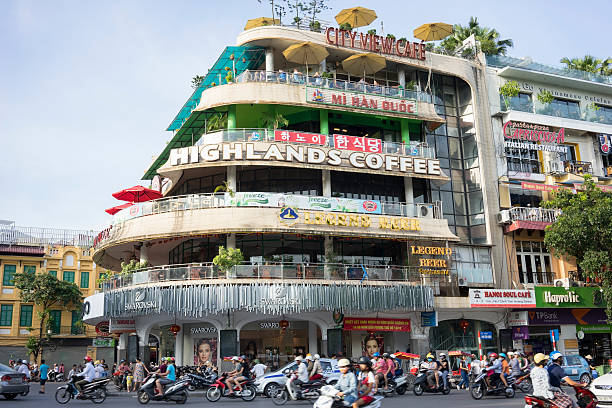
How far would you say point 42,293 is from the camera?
1971 inches

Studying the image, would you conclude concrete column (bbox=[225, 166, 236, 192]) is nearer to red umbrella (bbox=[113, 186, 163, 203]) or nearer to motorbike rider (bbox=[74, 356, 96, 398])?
red umbrella (bbox=[113, 186, 163, 203])

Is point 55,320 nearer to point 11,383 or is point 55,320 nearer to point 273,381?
point 11,383

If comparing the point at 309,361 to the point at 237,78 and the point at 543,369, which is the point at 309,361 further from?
the point at 237,78

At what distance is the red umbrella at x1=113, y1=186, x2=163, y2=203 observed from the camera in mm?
33438

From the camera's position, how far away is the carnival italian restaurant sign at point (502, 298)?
33281 mm

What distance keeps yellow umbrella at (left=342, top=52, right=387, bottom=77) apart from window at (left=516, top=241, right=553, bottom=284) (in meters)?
14.2

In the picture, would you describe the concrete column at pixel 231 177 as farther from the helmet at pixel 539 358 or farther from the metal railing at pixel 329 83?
the helmet at pixel 539 358

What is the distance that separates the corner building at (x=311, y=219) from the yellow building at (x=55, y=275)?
18.3 metres

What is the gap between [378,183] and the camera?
35.5 metres

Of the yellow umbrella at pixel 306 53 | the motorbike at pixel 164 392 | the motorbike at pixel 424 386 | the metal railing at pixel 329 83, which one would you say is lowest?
the motorbike at pixel 424 386

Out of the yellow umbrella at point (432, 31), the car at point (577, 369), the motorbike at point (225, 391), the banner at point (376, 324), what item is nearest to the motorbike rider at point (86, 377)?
the motorbike at point (225, 391)

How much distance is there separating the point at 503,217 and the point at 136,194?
2192 centimetres

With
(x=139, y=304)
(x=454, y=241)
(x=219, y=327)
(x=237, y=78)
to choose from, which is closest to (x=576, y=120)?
(x=454, y=241)

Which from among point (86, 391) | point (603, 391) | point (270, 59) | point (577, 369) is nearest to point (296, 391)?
point (86, 391)
